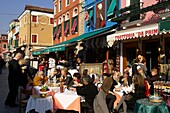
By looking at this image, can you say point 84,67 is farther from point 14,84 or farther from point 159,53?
point 14,84

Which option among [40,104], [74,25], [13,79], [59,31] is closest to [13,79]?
[13,79]

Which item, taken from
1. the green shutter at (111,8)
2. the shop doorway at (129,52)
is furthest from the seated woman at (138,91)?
the green shutter at (111,8)

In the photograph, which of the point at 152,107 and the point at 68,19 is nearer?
the point at 152,107

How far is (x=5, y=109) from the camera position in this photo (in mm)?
7766

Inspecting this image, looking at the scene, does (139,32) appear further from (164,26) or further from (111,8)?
(111,8)

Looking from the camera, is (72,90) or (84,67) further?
(84,67)

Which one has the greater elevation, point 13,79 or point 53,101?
point 13,79

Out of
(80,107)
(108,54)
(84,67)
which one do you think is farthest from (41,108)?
(108,54)

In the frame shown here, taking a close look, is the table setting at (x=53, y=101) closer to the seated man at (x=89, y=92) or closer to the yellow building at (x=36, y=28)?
the seated man at (x=89, y=92)

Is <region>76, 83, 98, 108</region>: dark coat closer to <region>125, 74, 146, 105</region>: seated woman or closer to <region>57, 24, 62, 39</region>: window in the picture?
<region>125, 74, 146, 105</region>: seated woman

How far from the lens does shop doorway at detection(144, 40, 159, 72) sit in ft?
35.9

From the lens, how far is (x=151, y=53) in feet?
36.9

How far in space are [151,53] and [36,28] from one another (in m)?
30.2

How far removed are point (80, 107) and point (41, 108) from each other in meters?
1.05
